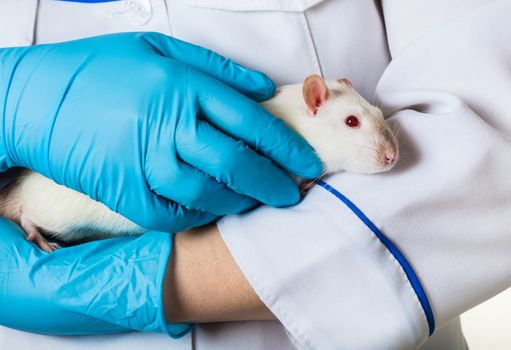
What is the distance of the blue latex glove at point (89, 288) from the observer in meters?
0.94

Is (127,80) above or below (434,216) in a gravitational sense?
above

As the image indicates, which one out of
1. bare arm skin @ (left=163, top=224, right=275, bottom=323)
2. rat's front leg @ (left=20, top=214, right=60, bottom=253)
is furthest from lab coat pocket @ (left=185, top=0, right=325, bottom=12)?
rat's front leg @ (left=20, top=214, right=60, bottom=253)

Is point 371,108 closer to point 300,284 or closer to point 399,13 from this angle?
point 399,13

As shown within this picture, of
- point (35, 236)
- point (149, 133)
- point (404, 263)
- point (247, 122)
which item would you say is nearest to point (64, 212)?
point (35, 236)

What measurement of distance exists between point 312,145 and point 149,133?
28 centimetres

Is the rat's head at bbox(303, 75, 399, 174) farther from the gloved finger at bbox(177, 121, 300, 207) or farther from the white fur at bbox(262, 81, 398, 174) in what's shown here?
the gloved finger at bbox(177, 121, 300, 207)

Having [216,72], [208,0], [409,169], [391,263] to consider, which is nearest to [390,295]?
[391,263]

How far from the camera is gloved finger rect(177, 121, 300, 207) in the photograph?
2.91 ft

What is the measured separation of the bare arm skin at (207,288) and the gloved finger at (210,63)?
26 cm

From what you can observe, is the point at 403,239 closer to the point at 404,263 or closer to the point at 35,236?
the point at 404,263

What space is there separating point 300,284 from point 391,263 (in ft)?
0.44

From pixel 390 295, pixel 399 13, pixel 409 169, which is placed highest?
pixel 399 13

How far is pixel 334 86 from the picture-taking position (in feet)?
3.42

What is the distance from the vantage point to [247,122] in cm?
92
